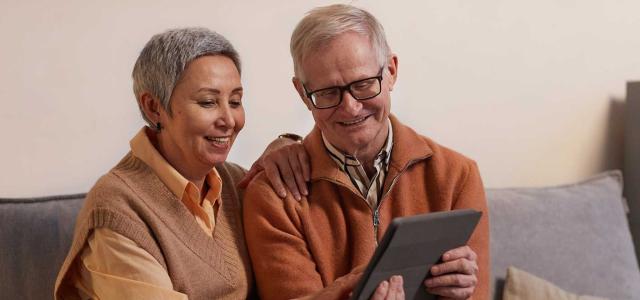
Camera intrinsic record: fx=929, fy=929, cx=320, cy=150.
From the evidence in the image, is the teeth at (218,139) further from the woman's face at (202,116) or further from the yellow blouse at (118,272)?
the yellow blouse at (118,272)

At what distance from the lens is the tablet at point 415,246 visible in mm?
1588

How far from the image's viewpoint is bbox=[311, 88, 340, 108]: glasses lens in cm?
185

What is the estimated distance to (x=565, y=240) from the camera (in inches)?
105

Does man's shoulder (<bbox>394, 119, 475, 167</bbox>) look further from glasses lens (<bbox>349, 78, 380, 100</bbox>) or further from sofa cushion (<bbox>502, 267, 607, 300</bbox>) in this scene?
sofa cushion (<bbox>502, 267, 607, 300</bbox>)

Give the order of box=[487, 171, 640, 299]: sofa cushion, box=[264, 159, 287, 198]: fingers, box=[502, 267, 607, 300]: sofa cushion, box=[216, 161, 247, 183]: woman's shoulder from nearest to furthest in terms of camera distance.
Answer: box=[264, 159, 287, 198]: fingers → box=[216, 161, 247, 183]: woman's shoulder → box=[502, 267, 607, 300]: sofa cushion → box=[487, 171, 640, 299]: sofa cushion

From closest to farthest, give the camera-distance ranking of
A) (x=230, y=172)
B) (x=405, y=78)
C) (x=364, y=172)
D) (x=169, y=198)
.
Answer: (x=169, y=198), (x=364, y=172), (x=230, y=172), (x=405, y=78)

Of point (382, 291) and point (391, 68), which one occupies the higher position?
point (391, 68)

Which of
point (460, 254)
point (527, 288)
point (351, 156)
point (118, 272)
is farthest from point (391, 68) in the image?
point (527, 288)

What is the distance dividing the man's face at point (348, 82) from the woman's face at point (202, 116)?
Answer: 0.15 metres

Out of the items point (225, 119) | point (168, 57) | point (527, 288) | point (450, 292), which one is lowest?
point (527, 288)

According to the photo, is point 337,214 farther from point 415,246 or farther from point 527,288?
point 527,288

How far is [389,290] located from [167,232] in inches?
18.1

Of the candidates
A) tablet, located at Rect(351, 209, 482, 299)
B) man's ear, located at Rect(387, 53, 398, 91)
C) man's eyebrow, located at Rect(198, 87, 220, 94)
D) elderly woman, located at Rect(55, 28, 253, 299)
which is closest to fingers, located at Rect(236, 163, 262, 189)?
elderly woman, located at Rect(55, 28, 253, 299)

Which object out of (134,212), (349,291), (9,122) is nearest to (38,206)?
(9,122)
